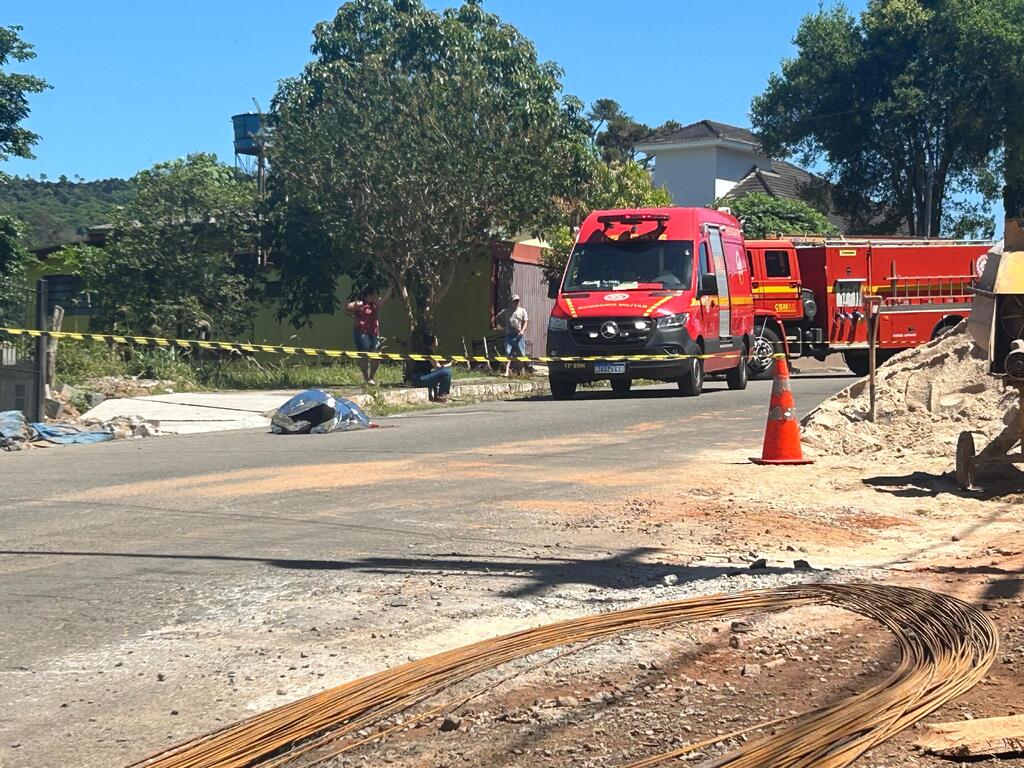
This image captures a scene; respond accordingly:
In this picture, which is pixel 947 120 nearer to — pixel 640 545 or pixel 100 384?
pixel 100 384

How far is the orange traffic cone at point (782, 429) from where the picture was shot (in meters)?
11.8

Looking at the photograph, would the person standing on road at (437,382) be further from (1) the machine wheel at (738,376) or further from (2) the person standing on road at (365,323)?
(1) the machine wheel at (738,376)

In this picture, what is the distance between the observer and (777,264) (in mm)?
27828

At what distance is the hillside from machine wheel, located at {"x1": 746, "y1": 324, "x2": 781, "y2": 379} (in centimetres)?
5166

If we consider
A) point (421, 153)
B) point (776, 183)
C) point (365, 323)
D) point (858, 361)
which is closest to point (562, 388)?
point (365, 323)

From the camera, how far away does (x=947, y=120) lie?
1629 inches

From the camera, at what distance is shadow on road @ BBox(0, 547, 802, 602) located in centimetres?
689

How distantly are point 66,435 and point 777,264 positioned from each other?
1635 centimetres

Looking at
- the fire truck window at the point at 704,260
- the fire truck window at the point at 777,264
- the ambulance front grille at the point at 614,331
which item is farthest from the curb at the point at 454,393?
the fire truck window at the point at 777,264

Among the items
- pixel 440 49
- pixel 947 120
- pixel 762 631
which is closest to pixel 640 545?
pixel 762 631

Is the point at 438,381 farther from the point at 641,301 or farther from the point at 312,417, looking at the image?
the point at 312,417

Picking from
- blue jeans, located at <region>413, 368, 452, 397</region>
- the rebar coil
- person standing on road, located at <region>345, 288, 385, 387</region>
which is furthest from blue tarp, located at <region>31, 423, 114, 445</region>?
the rebar coil

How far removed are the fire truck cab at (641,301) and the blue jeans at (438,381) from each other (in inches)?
65.9

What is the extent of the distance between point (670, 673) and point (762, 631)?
0.76 meters
